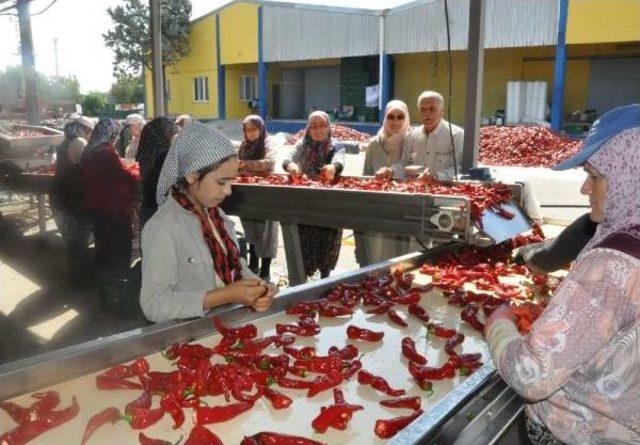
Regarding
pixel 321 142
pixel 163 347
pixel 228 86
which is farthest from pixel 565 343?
pixel 228 86

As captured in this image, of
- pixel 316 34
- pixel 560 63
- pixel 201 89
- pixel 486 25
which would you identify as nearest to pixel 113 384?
pixel 560 63

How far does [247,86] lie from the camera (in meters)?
33.2

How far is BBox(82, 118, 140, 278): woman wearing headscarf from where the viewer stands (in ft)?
18.7

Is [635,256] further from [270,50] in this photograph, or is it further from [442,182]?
[270,50]

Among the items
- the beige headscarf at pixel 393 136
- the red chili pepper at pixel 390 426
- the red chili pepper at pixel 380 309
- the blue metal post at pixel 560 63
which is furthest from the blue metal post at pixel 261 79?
the red chili pepper at pixel 390 426

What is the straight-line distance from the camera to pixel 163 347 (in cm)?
225

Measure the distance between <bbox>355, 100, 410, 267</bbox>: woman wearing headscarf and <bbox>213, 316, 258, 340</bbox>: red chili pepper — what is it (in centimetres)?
334

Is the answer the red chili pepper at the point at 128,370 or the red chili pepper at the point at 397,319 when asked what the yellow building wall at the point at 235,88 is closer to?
the red chili pepper at the point at 397,319

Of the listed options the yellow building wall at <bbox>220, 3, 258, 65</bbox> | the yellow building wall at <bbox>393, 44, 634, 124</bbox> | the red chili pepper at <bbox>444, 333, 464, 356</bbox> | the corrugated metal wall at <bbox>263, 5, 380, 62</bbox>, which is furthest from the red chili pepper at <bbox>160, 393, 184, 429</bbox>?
the yellow building wall at <bbox>220, 3, 258, 65</bbox>

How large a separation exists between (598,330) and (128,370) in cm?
153

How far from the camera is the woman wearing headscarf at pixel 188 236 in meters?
2.30

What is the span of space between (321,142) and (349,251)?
2.78m

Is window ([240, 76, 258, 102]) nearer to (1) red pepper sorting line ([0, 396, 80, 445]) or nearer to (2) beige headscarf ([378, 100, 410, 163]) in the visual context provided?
(2) beige headscarf ([378, 100, 410, 163])

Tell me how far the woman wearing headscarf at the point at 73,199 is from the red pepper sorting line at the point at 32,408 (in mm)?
4579
